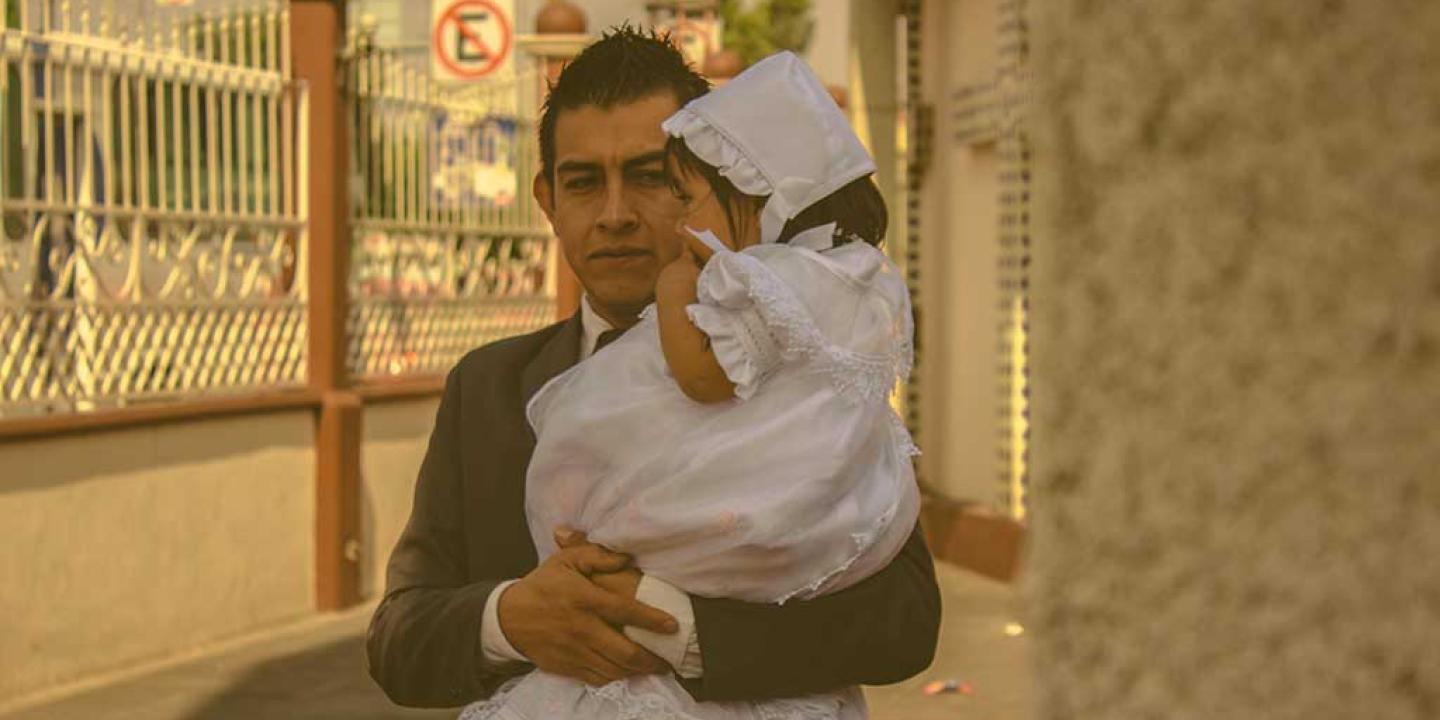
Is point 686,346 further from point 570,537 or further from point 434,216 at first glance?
point 434,216

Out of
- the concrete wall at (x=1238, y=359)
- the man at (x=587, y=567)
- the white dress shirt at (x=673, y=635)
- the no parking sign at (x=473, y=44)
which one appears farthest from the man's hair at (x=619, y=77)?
the no parking sign at (x=473, y=44)

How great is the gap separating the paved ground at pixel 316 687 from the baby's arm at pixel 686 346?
5.74 meters

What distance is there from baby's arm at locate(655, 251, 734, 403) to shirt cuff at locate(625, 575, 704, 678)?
0.18 m

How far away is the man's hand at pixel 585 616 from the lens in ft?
7.32

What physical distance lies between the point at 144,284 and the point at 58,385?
667 millimetres

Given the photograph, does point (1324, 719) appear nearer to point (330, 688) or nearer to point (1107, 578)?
point (1107, 578)

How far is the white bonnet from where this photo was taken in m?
2.25

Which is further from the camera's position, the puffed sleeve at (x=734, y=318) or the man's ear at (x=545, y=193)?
the man's ear at (x=545, y=193)

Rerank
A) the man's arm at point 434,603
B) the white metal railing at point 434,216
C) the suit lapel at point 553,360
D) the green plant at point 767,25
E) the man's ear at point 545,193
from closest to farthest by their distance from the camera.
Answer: the man's arm at point 434,603 → the suit lapel at point 553,360 → the man's ear at point 545,193 → the white metal railing at point 434,216 → the green plant at point 767,25

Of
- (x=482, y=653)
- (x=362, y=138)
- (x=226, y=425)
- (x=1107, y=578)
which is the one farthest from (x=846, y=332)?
(x=362, y=138)

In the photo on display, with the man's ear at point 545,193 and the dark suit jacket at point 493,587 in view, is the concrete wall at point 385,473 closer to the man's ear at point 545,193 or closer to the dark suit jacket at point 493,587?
the man's ear at point 545,193

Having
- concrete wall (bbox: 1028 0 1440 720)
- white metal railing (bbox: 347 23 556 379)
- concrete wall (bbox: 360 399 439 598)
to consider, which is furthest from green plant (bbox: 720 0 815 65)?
concrete wall (bbox: 1028 0 1440 720)

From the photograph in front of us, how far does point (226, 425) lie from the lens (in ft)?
31.9

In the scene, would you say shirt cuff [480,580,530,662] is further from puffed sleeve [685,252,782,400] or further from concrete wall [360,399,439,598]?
concrete wall [360,399,439,598]
